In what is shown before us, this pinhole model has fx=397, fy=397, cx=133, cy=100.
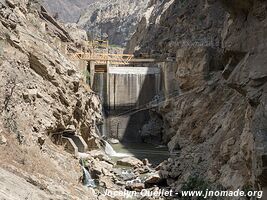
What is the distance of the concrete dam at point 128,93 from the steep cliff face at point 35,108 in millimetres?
10939

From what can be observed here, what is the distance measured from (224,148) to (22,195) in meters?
8.34

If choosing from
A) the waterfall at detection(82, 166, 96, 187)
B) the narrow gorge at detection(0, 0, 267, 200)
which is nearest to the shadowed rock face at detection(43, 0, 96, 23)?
the narrow gorge at detection(0, 0, 267, 200)

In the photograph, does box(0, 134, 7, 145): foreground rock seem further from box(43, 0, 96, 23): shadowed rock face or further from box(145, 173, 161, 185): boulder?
box(43, 0, 96, 23): shadowed rock face

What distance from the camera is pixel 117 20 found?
8062cm

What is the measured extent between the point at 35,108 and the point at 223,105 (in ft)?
31.9

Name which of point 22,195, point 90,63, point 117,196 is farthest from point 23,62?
point 90,63

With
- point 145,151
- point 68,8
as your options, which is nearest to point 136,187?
point 145,151

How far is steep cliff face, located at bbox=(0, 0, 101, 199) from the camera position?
927 cm

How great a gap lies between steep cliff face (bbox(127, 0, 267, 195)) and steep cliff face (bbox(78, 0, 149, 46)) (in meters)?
41.9

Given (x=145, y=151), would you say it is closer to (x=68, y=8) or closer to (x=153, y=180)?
(x=153, y=180)

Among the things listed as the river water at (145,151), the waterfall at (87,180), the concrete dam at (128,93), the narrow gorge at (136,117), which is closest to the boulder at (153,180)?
the narrow gorge at (136,117)

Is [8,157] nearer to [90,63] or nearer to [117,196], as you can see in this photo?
[117,196]

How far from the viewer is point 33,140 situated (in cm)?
1222

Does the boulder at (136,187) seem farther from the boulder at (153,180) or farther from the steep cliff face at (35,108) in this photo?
the steep cliff face at (35,108)
